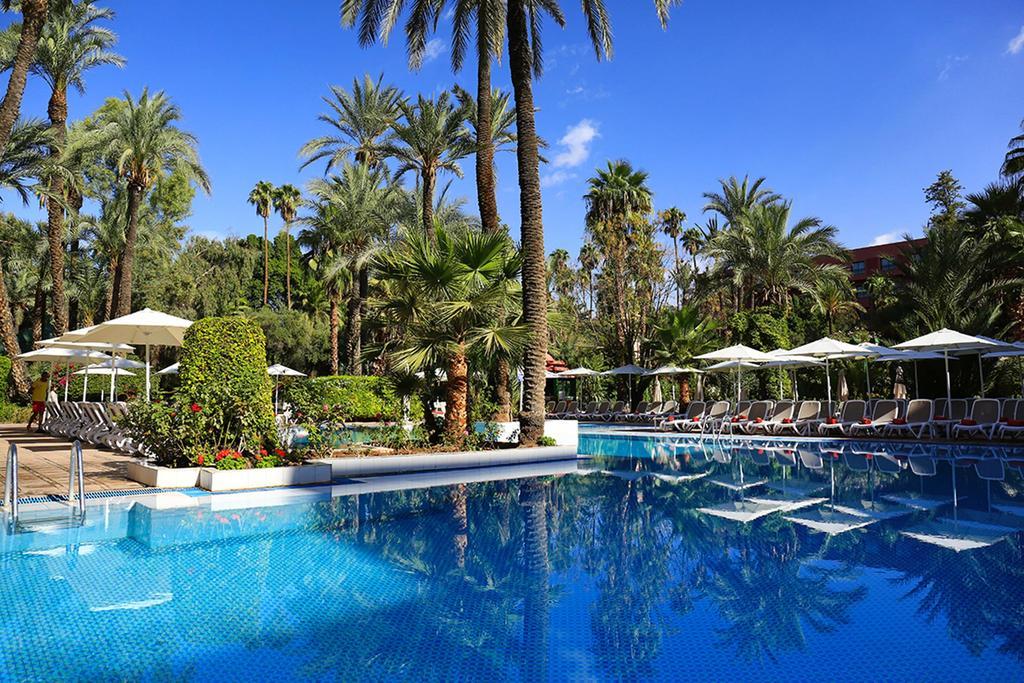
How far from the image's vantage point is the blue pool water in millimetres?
4004

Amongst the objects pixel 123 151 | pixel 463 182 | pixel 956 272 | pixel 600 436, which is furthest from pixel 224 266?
pixel 956 272

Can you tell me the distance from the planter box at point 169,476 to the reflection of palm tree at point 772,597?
747cm

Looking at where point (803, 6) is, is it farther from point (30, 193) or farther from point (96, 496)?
point (30, 193)

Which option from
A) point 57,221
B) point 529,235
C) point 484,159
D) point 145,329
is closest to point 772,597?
point 529,235

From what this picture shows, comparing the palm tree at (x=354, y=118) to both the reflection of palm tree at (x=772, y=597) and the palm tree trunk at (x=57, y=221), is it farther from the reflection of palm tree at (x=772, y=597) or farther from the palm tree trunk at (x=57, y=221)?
the reflection of palm tree at (x=772, y=597)

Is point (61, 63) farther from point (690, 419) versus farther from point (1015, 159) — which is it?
point (1015, 159)

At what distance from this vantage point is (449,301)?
12.7 m

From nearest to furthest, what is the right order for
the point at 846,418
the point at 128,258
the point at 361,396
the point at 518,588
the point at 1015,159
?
the point at 518,588
the point at 846,418
the point at 1015,159
the point at 361,396
the point at 128,258

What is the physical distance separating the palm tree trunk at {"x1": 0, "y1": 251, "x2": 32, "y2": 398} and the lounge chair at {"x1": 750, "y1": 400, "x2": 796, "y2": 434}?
24403mm

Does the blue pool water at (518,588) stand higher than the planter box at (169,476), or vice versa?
the planter box at (169,476)

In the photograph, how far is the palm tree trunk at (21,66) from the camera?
16812mm

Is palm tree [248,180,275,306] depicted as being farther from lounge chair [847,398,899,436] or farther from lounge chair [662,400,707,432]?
lounge chair [847,398,899,436]

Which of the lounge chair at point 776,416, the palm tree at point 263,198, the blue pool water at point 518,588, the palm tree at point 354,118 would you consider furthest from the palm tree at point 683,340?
the palm tree at point 263,198

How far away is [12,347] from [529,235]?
66.8 feet
